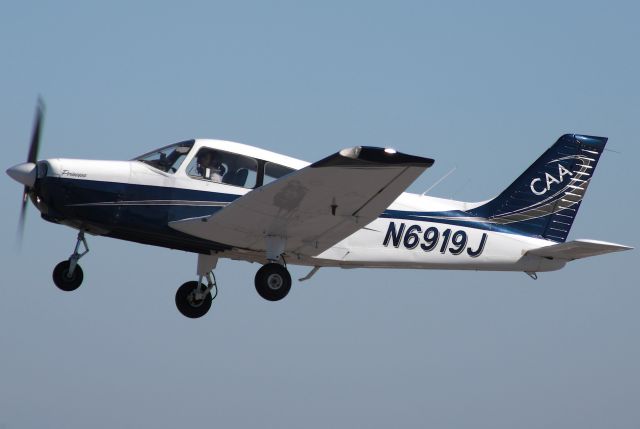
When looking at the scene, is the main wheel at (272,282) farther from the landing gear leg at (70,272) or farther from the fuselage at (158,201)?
the landing gear leg at (70,272)

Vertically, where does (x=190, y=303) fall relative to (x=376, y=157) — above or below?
below

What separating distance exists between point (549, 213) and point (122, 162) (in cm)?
666

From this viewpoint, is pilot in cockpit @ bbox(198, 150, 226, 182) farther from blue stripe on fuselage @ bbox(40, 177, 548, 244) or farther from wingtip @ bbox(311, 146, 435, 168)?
wingtip @ bbox(311, 146, 435, 168)

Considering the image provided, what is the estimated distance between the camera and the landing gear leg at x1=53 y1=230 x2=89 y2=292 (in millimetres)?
16547

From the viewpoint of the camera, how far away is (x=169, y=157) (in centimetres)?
1656

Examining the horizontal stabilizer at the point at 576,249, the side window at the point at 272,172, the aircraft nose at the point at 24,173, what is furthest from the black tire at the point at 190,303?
the horizontal stabilizer at the point at 576,249

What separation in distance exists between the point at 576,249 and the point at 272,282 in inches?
175

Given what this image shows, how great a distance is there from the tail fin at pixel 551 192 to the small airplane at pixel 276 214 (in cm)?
5

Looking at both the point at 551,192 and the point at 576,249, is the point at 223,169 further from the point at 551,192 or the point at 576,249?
the point at 551,192

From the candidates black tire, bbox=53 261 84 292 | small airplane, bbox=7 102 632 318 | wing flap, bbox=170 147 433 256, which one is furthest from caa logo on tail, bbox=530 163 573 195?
black tire, bbox=53 261 84 292

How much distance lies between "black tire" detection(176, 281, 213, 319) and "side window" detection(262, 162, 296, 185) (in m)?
2.34

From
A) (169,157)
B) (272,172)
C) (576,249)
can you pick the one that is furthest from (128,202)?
(576,249)

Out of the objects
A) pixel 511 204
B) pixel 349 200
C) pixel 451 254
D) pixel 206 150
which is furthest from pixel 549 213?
pixel 206 150

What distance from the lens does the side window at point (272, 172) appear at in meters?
16.5
